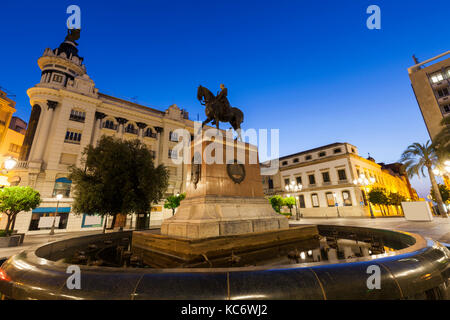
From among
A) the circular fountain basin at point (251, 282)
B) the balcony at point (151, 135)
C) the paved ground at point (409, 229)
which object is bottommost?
the paved ground at point (409, 229)

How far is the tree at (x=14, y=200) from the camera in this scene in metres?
11.4

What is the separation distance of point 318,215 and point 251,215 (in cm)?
3559

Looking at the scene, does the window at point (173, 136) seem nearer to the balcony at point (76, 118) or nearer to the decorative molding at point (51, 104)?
the balcony at point (76, 118)

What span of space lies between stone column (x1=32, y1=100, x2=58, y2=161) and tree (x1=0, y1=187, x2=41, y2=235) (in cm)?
1354

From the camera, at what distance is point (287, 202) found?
28.7 metres

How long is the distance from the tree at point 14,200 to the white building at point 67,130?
30.6 ft

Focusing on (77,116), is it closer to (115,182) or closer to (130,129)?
(130,129)

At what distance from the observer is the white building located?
21703 mm

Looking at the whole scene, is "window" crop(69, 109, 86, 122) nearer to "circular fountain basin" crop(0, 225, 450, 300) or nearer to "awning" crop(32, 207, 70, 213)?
"awning" crop(32, 207, 70, 213)

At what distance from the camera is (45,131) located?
23.6 meters

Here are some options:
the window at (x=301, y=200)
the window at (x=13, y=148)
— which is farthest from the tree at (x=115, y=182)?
the window at (x=301, y=200)

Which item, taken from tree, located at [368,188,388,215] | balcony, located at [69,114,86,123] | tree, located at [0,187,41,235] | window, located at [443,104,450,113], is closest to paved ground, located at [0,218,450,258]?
tree, located at [0,187,41,235]

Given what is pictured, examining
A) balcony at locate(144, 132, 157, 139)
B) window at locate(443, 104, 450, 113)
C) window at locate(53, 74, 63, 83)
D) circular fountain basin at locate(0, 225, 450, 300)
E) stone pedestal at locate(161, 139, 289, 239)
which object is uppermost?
window at locate(53, 74, 63, 83)

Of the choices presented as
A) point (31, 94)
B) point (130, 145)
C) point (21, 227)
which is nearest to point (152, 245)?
point (130, 145)
